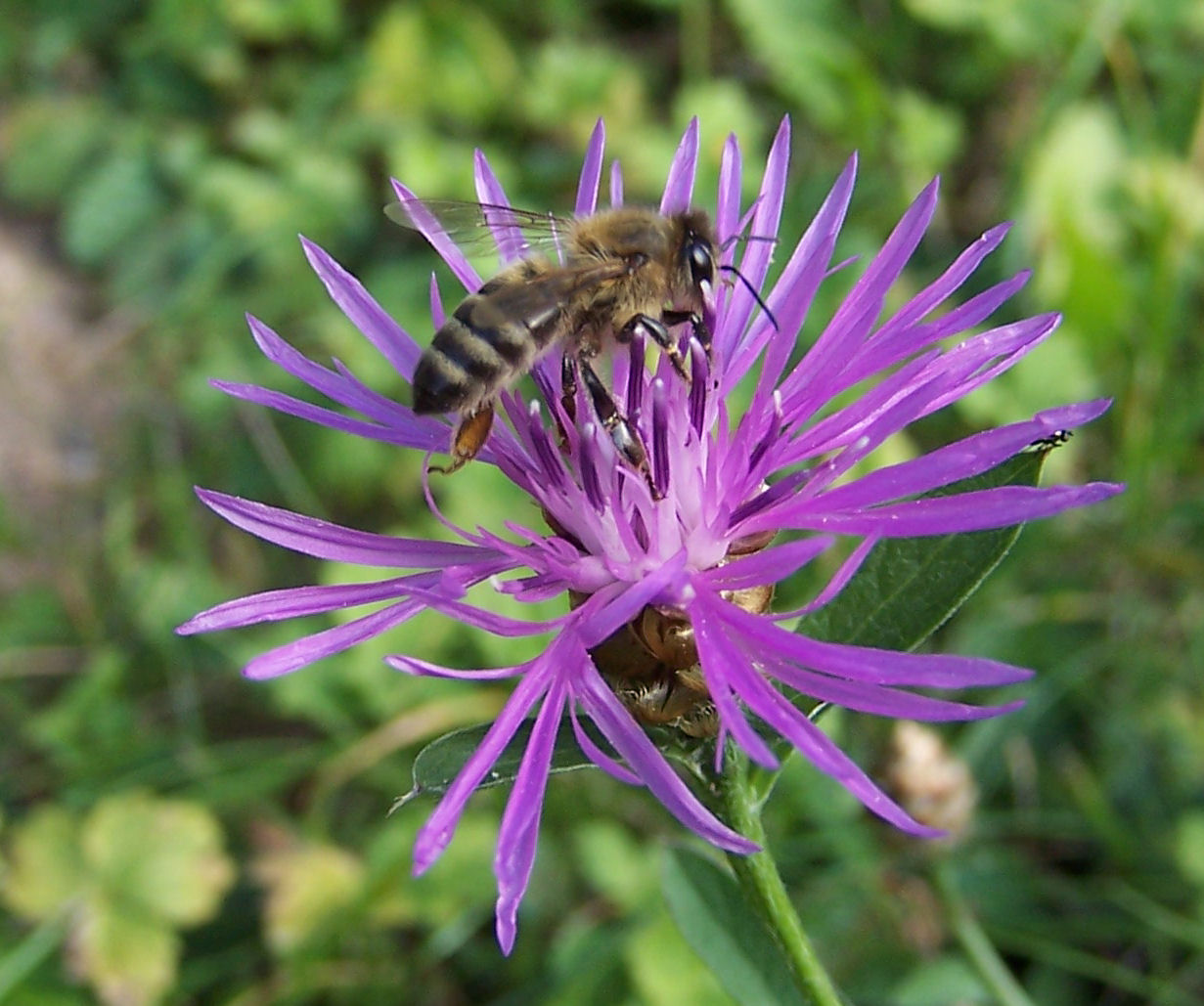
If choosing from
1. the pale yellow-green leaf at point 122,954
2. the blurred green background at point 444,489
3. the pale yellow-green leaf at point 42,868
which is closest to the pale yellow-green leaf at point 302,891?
the blurred green background at point 444,489

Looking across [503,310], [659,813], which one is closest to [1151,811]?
[659,813]

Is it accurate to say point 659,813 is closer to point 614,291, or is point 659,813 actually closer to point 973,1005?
point 973,1005

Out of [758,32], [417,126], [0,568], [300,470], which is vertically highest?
[758,32]

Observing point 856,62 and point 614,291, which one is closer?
point 614,291

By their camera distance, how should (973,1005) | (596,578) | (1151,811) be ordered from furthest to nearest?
(1151,811) → (973,1005) → (596,578)

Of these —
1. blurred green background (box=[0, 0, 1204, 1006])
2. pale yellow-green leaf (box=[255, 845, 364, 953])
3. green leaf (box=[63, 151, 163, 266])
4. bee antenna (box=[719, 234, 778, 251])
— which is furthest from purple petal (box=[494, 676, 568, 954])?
green leaf (box=[63, 151, 163, 266])

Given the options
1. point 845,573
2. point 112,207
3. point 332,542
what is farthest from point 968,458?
point 112,207

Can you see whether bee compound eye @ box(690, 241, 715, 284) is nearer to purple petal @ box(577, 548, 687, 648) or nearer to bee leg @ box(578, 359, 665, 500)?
bee leg @ box(578, 359, 665, 500)
